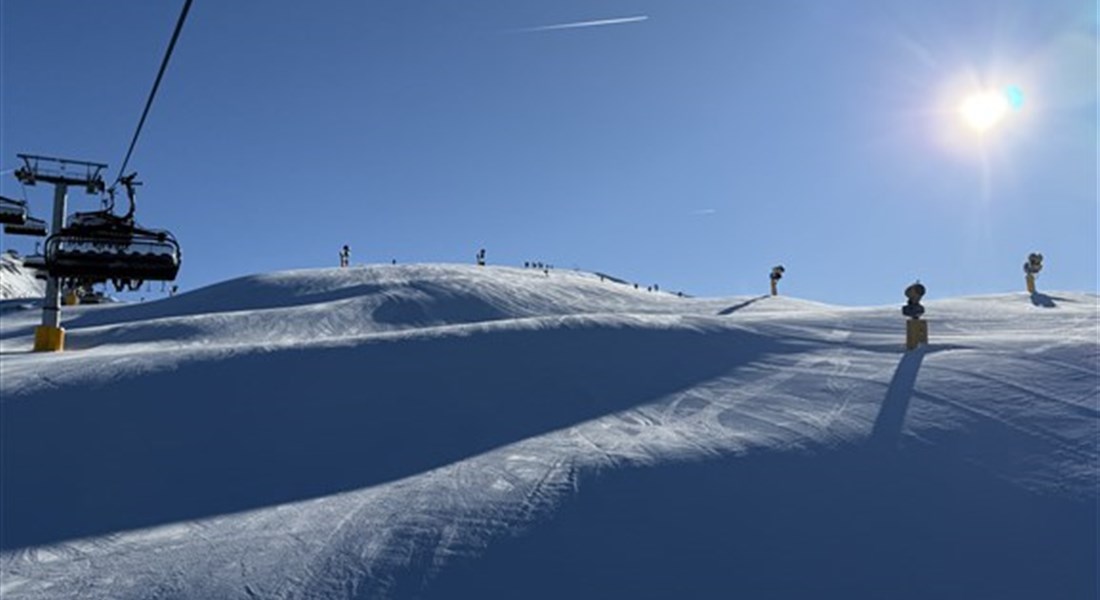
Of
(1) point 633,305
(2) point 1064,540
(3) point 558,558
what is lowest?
(3) point 558,558

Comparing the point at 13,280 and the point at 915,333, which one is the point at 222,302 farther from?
the point at 13,280

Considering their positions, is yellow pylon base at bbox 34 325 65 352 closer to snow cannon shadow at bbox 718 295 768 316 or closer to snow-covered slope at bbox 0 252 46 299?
snow cannon shadow at bbox 718 295 768 316

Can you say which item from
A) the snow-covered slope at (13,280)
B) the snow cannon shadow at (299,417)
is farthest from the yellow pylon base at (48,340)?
the snow-covered slope at (13,280)

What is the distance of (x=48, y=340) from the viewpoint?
39.7ft

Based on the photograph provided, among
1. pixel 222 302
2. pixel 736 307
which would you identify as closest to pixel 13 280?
pixel 222 302

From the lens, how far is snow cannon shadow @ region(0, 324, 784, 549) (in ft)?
17.2

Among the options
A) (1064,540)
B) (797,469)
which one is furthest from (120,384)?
(1064,540)

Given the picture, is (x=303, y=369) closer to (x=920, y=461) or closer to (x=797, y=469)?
(x=797, y=469)

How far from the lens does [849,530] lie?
14.0 ft

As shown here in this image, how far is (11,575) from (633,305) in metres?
16.1

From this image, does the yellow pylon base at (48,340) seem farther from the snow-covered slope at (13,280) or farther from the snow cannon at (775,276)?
the snow-covered slope at (13,280)

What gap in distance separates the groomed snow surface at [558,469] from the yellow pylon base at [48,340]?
9.58 feet

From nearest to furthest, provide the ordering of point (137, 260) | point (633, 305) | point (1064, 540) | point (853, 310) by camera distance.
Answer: point (1064, 540) → point (137, 260) → point (853, 310) → point (633, 305)

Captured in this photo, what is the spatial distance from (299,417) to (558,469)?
3.08 metres
